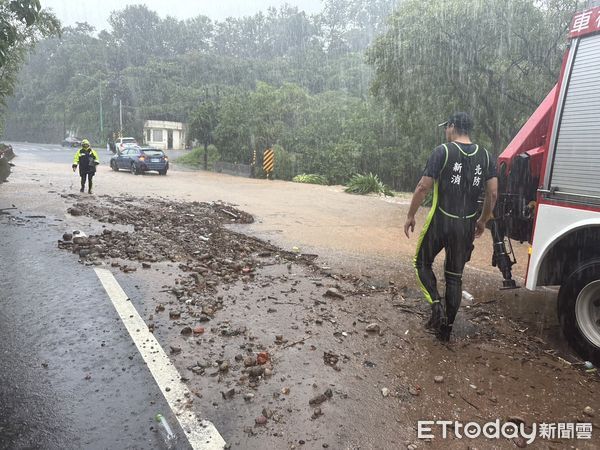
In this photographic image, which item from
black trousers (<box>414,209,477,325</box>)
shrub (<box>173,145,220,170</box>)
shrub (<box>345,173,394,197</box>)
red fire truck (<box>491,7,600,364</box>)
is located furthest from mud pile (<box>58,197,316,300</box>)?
shrub (<box>173,145,220,170</box>)

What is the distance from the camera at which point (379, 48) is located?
48.8 feet

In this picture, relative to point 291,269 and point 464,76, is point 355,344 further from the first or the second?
point 464,76

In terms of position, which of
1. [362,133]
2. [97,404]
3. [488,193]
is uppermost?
[362,133]

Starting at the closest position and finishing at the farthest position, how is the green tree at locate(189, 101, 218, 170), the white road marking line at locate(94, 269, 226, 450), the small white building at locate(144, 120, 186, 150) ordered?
1. the white road marking line at locate(94, 269, 226, 450)
2. the green tree at locate(189, 101, 218, 170)
3. the small white building at locate(144, 120, 186, 150)

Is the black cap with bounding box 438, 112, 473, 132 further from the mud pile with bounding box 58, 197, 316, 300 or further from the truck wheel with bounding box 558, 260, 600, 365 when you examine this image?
the mud pile with bounding box 58, 197, 316, 300

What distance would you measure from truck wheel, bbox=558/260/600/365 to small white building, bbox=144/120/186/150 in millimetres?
61274

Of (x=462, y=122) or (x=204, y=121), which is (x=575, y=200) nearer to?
(x=462, y=122)

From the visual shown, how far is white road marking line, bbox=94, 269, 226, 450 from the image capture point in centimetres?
268

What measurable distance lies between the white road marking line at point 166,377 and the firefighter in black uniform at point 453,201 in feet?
7.46

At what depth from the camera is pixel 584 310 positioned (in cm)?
394

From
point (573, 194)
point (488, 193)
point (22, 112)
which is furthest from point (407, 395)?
point (22, 112)

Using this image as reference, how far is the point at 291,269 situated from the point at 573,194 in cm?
353

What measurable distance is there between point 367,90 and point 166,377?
32004 millimetres

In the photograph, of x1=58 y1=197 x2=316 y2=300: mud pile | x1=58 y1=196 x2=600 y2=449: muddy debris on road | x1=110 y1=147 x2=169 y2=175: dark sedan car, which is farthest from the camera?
x1=110 y1=147 x2=169 y2=175: dark sedan car
